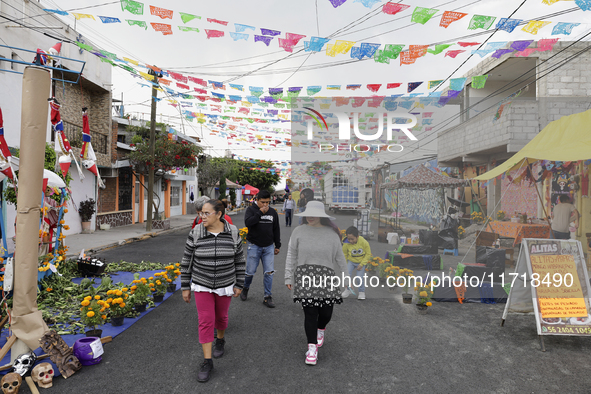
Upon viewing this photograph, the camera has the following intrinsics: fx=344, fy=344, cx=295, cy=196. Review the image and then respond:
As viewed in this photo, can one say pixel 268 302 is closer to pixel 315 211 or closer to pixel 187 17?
pixel 315 211

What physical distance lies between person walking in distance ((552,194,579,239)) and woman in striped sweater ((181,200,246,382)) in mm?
5982

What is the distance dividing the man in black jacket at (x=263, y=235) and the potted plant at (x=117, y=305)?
1.76 meters

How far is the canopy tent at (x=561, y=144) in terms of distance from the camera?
16.2 ft

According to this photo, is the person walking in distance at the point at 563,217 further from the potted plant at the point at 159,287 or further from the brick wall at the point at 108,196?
the brick wall at the point at 108,196

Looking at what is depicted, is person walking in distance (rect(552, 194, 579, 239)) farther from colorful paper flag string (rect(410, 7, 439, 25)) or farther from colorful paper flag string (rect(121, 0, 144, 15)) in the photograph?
colorful paper flag string (rect(121, 0, 144, 15))

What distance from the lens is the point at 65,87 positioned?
13.5m

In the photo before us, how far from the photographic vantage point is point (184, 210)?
1129 inches

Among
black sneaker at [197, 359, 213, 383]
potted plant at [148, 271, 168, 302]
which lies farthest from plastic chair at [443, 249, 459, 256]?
potted plant at [148, 271, 168, 302]

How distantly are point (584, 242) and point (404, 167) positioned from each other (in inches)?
140

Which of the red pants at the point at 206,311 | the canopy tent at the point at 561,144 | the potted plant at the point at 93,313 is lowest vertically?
the potted plant at the point at 93,313

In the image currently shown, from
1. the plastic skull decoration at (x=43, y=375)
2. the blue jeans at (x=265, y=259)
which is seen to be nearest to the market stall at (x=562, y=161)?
the blue jeans at (x=265, y=259)

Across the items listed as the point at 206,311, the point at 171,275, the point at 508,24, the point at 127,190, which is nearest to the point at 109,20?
the point at 171,275

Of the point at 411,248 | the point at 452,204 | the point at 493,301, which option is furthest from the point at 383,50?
the point at 493,301

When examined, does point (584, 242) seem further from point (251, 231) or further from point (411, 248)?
point (251, 231)
